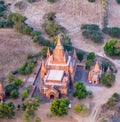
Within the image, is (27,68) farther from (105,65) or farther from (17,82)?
(105,65)

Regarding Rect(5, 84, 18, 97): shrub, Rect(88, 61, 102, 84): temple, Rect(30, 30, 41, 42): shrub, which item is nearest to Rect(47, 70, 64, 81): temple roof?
Rect(88, 61, 102, 84): temple

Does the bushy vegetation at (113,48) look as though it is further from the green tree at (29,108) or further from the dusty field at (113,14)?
the green tree at (29,108)

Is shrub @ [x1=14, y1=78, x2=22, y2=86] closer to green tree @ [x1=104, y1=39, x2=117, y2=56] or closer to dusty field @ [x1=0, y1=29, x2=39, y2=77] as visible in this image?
dusty field @ [x1=0, y1=29, x2=39, y2=77]

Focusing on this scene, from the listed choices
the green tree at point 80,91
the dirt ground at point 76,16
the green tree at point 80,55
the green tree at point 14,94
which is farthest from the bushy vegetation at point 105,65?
the green tree at point 14,94

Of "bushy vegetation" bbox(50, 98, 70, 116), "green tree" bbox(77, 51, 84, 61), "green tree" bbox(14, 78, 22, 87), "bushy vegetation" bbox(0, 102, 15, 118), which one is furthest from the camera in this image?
"green tree" bbox(77, 51, 84, 61)

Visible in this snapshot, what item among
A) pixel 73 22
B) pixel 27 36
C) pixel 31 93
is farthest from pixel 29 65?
pixel 73 22
